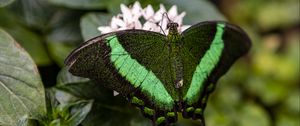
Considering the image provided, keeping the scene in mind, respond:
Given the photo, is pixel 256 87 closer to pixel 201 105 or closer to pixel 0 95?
pixel 201 105

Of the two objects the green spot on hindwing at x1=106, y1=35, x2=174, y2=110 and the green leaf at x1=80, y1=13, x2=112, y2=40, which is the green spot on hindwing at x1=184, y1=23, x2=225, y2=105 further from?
the green leaf at x1=80, y1=13, x2=112, y2=40

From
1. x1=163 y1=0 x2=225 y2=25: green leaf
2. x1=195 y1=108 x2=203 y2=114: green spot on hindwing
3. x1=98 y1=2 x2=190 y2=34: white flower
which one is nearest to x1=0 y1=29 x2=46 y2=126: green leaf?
x1=98 y1=2 x2=190 y2=34: white flower

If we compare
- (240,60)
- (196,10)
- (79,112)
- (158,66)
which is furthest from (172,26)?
(240,60)

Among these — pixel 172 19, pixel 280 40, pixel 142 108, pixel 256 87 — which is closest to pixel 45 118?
pixel 142 108

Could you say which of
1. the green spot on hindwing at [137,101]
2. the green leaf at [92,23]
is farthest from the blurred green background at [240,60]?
the green spot on hindwing at [137,101]

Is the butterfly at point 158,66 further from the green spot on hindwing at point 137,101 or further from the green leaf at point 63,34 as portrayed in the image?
the green leaf at point 63,34
